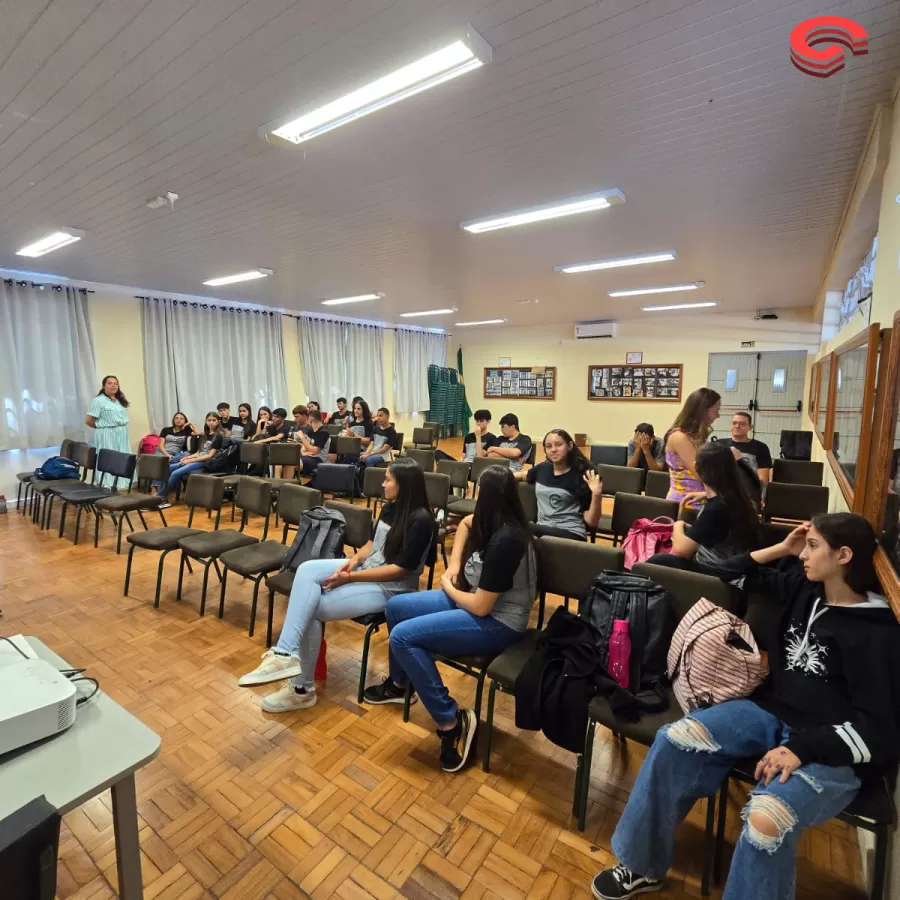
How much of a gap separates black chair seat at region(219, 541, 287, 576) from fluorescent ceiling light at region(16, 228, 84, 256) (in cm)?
316

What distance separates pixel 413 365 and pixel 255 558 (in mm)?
8563

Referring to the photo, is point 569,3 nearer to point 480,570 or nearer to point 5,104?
point 480,570

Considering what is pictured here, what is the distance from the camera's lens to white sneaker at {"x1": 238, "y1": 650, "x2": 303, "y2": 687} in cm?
244

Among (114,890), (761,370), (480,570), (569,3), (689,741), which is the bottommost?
(114,890)

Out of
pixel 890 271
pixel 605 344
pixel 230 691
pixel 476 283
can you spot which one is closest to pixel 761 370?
pixel 605 344

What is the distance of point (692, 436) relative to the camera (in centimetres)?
284

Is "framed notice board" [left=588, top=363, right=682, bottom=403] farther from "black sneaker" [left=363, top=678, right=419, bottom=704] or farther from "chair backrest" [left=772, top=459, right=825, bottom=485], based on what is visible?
"black sneaker" [left=363, top=678, right=419, bottom=704]

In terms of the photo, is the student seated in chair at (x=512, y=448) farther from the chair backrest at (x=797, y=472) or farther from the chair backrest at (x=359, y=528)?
the chair backrest at (x=359, y=528)

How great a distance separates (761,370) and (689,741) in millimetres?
8945

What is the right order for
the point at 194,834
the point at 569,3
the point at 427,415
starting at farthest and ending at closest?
the point at 427,415, the point at 194,834, the point at 569,3

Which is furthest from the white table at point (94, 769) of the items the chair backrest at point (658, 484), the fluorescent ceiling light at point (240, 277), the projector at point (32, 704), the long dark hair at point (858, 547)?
the fluorescent ceiling light at point (240, 277)

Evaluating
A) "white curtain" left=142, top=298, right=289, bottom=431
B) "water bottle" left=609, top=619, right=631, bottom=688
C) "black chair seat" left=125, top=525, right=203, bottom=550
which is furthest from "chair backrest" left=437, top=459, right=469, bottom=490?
"white curtain" left=142, top=298, right=289, bottom=431

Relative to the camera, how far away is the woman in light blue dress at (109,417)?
6055 millimetres

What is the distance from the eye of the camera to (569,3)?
5.14ft
